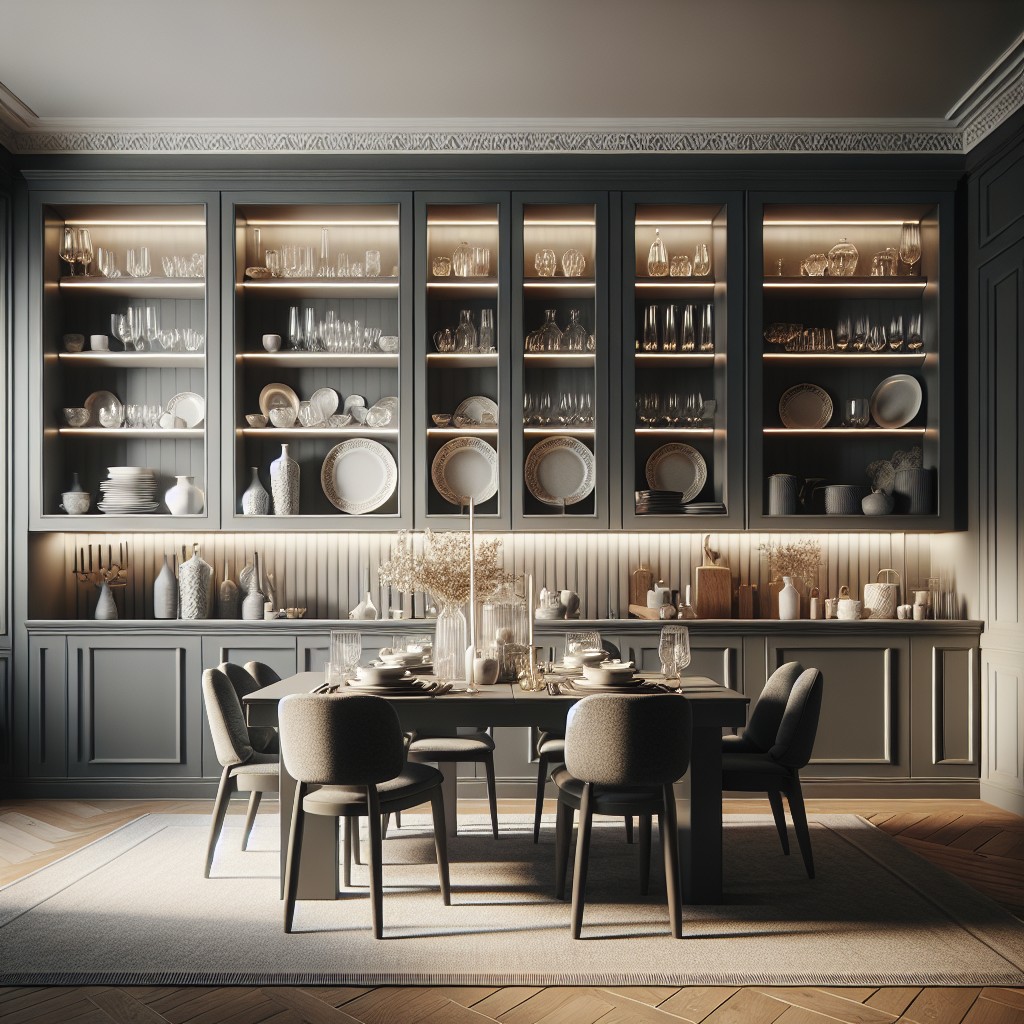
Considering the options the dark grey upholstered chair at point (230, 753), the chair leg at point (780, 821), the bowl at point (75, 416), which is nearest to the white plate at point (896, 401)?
the chair leg at point (780, 821)

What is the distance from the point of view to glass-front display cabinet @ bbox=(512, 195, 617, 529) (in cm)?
536

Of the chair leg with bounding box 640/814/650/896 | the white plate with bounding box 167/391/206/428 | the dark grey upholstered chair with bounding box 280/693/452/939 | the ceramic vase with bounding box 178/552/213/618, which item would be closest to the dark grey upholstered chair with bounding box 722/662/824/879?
the chair leg with bounding box 640/814/650/896

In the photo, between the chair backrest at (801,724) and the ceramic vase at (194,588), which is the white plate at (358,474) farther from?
the chair backrest at (801,724)

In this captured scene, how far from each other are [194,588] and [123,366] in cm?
138

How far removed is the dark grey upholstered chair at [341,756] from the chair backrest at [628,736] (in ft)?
Answer: 1.99

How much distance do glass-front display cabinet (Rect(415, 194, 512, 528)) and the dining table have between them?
6.59ft

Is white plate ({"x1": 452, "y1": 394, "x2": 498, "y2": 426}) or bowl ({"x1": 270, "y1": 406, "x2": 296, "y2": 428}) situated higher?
white plate ({"x1": 452, "y1": 394, "x2": 498, "y2": 426})

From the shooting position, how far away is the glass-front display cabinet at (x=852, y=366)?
536cm

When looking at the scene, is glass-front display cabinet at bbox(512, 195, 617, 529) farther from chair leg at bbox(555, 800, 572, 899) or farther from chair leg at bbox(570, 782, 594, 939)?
chair leg at bbox(570, 782, 594, 939)

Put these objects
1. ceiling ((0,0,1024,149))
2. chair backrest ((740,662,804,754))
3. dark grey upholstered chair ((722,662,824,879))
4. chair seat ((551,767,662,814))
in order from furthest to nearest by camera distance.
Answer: ceiling ((0,0,1024,149)) → chair backrest ((740,662,804,754)) → dark grey upholstered chair ((722,662,824,879)) → chair seat ((551,767,662,814))

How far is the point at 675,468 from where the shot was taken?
5.76 m

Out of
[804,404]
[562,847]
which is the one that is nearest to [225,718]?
[562,847]

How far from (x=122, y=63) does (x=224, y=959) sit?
396 centimetres

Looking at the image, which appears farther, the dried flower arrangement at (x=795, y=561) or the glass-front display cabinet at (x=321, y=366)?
the dried flower arrangement at (x=795, y=561)
